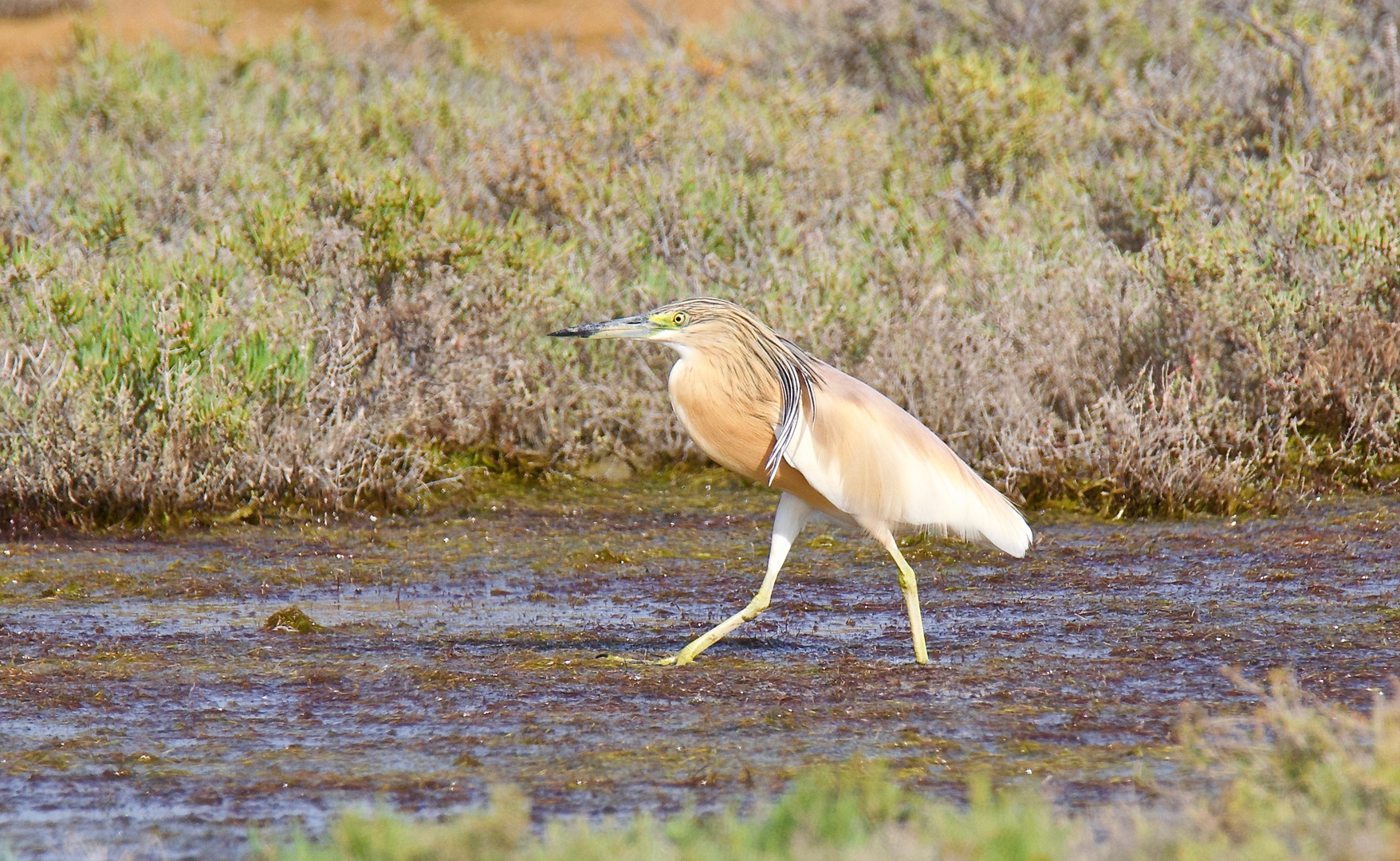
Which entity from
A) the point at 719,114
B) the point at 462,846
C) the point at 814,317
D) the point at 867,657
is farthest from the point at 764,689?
the point at 719,114

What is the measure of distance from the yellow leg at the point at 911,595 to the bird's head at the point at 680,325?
32.3 inches

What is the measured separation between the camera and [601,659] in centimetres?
564

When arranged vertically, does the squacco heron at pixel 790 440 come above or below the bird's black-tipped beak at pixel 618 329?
below

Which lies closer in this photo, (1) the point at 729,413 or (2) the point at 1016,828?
(2) the point at 1016,828

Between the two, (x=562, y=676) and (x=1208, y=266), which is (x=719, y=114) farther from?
Result: (x=562, y=676)

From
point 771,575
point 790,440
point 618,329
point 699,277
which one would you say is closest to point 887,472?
point 790,440

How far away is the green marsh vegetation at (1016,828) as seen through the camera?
3088 mm

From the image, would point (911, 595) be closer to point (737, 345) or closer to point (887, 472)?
point (887, 472)

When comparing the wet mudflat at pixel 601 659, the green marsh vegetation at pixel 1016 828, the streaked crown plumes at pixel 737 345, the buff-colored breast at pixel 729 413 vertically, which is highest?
the streaked crown plumes at pixel 737 345

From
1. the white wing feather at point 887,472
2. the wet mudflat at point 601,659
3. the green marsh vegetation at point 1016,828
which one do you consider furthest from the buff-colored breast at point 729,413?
the green marsh vegetation at point 1016,828

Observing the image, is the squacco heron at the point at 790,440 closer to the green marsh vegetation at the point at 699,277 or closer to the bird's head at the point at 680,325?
the bird's head at the point at 680,325

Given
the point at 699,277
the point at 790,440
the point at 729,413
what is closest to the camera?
the point at 790,440

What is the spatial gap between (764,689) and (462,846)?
2.16 m

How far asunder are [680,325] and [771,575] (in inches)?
33.0
